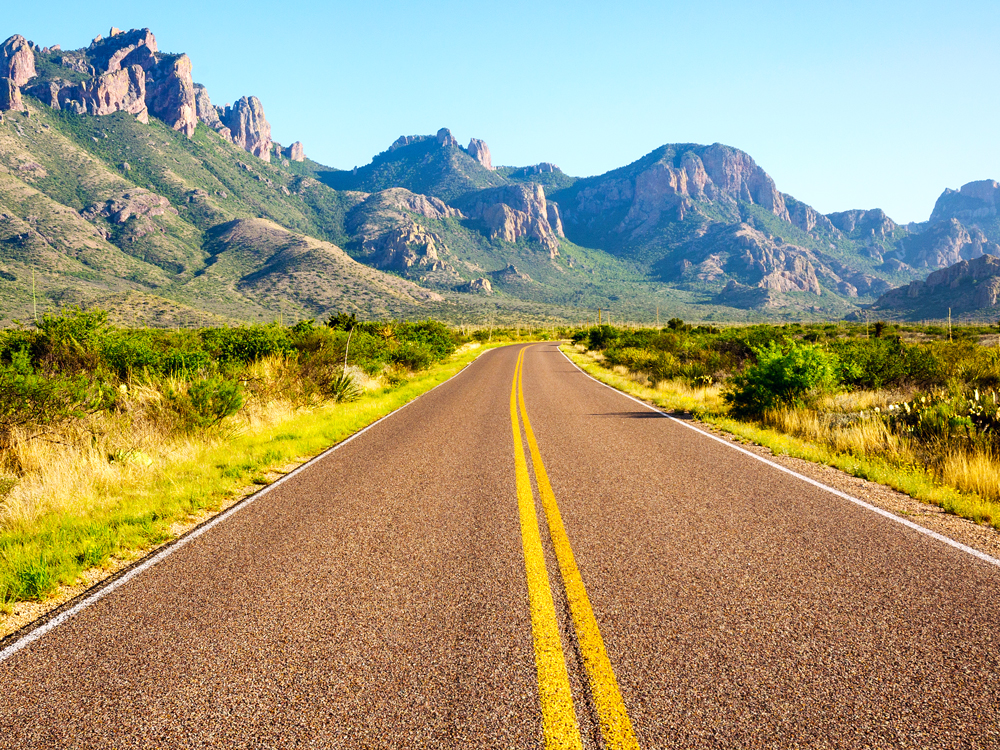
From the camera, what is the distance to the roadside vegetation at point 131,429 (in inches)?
197

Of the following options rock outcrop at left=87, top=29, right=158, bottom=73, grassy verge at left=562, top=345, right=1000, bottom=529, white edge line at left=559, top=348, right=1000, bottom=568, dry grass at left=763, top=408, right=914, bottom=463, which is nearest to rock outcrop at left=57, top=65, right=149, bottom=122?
rock outcrop at left=87, top=29, right=158, bottom=73

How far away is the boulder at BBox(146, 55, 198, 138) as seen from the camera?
166000 mm

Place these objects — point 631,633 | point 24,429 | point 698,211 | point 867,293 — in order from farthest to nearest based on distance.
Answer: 1. point 698,211
2. point 867,293
3. point 24,429
4. point 631,633

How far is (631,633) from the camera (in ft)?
10.4

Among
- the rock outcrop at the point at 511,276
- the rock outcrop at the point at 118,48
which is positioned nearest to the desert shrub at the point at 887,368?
the rock outcrop at the point at 511,276

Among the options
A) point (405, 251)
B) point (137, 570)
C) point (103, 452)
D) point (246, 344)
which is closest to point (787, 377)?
point (137, 570)

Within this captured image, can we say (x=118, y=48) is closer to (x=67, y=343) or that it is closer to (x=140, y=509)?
Answer: (x=67, y=343)

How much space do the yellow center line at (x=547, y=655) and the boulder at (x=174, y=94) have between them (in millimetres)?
196746

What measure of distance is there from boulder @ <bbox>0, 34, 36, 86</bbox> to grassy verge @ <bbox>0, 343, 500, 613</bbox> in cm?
21612

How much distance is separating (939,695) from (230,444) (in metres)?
9.59

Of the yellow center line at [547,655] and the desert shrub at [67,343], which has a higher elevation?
the desert shrub at [67,343]

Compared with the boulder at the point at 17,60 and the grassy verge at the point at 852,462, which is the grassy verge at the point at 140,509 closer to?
the grassy verge at the point at 852,462

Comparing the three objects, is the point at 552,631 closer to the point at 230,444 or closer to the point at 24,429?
the point at 230,444

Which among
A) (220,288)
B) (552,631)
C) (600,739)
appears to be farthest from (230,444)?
(220,288)
